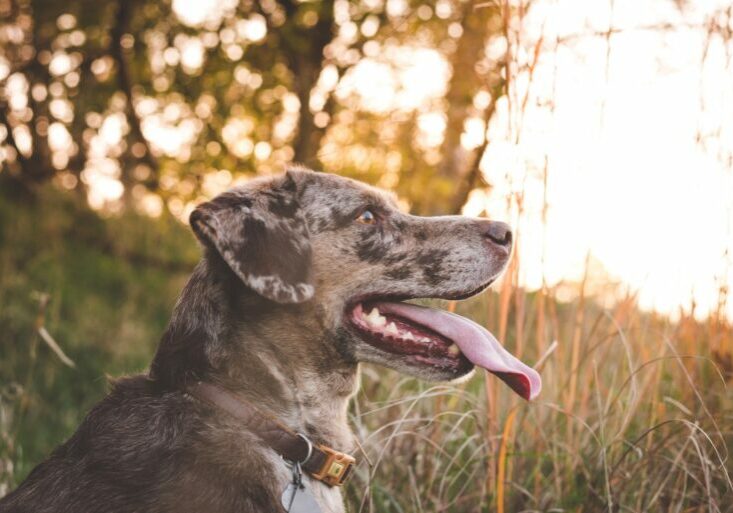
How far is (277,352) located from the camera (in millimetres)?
3131

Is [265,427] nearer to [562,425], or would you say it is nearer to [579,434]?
[579,434]

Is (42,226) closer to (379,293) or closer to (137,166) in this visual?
(137,166)

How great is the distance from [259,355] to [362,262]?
1.84 feet

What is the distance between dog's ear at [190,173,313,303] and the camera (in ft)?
9.59

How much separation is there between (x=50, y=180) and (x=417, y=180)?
14.8 ft

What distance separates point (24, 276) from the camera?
7.96 meters

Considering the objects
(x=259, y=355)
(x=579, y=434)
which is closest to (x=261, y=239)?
(x=259, y=355)

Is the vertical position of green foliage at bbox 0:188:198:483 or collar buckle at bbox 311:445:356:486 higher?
collar buckle at bbox 311:445:356:486

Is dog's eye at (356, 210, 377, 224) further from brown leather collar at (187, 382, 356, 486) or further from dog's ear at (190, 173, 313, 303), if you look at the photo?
brown leather collar at (187, 382, 356, 486)

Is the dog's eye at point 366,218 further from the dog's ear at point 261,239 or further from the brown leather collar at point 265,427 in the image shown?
the brown leather collar at point 265,427

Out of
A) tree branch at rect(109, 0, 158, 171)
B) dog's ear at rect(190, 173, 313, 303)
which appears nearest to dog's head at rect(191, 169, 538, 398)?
dog's ear at rect(190, 173, 313, 303)

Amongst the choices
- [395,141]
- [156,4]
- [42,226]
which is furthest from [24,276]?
[395,141]

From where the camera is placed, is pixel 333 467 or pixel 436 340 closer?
pixel 333 467

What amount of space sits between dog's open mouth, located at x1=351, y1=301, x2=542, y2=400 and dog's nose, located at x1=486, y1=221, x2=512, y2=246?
0.35 meters
